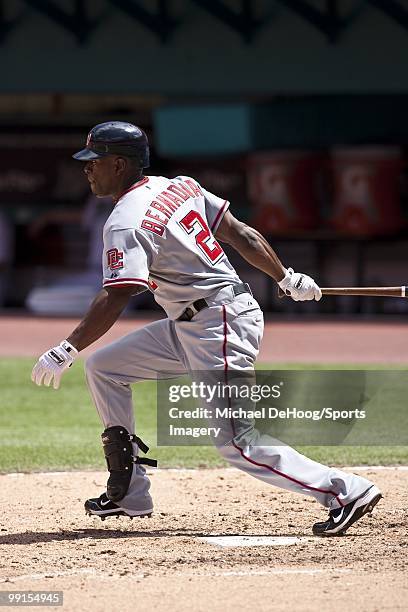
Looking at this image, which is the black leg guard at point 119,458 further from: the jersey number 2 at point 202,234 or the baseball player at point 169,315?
the jersey number 2 at point 202,234

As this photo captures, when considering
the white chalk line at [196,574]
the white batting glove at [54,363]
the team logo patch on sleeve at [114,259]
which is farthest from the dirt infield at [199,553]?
the team logo patch on sleeve at [114,259]

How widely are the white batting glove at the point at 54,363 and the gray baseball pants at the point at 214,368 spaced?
39 cm

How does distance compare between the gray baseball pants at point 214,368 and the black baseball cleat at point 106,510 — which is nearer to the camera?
the gray baseball pants at point 214,368

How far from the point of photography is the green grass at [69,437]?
790 cm

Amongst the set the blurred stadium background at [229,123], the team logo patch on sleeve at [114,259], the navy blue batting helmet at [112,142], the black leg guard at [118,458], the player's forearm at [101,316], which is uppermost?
the blurred stadium background at [229,123]

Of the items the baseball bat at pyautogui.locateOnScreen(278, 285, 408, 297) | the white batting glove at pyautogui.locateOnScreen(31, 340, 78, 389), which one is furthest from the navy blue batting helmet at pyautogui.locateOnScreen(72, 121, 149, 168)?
the baseball bat at pyautogui.locateOnScreen(278, 285, 408, 297)

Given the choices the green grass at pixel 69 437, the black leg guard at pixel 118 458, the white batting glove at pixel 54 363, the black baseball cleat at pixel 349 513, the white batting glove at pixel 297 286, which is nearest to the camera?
the white batting glove at pixel 54 363

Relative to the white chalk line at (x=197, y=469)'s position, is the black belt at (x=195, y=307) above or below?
above

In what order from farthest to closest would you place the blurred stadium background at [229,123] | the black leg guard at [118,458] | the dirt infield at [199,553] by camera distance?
1. the blurred stadium background at [229,123]
2. the black leg guard at [118,458]
3. the dirt infield at [199,553]

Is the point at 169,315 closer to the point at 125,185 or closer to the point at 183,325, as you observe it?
the point at 183,325

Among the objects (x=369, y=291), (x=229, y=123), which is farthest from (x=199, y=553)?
(x=229, y=123)

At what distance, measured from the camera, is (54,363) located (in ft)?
17.4

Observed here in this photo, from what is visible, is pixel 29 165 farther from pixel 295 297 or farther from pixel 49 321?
pixel 295 297

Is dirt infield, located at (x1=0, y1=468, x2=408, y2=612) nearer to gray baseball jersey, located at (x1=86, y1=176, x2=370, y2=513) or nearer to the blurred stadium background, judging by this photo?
gray baseball jersey, located at (x1=86, y1=176, x2=370, y2=513)
